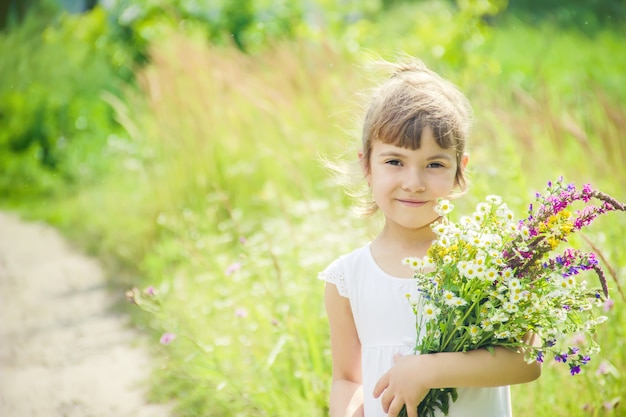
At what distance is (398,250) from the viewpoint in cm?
201

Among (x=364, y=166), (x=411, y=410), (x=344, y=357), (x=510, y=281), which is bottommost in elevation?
(x=411, y=410)

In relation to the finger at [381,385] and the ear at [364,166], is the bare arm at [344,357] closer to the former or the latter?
the finger at [381,385]

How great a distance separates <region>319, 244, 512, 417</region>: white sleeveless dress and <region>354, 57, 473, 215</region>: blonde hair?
317 mm

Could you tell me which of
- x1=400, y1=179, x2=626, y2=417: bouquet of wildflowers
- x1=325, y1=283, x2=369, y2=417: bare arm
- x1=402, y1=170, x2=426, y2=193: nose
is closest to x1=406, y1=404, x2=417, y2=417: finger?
x1=400, y1=179, x2=626, y2=417: bouquet of wildflowers

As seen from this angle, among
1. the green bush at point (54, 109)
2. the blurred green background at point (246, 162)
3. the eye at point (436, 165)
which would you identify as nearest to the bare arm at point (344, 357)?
the eye at point (436, 165)

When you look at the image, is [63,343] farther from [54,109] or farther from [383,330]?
[54,109]

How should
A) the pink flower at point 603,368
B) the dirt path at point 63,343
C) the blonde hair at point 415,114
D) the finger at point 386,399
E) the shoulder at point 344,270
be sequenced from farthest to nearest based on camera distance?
the dirt path at point 63,343 → the pink flower at point 603,368 → the shoulder at point 344,270 → the blonde hair at point 415,114 → the finger at point 386,399

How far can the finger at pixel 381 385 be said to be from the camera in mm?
1848

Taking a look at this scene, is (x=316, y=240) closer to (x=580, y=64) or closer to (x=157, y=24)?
(x=157, y=24)

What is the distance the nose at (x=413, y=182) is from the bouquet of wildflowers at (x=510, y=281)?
115 millimetres

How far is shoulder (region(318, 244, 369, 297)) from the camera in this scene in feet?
6.69

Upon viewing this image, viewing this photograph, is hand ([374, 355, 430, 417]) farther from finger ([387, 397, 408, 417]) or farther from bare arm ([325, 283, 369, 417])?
bare arm ([325, 283, 369, 417])

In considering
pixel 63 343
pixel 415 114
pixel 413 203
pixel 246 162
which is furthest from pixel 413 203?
pixel 246 162

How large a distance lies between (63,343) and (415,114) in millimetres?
3174
